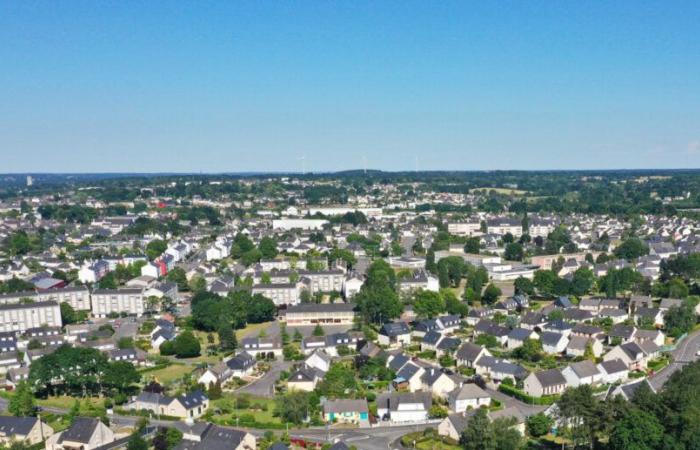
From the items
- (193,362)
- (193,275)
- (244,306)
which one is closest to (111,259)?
(193,275)

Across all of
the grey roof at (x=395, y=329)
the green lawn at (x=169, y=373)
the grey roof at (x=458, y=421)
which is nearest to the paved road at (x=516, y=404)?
the grey roof at (x=458, y=421)

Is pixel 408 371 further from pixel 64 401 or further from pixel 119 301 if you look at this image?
pixel 119 301

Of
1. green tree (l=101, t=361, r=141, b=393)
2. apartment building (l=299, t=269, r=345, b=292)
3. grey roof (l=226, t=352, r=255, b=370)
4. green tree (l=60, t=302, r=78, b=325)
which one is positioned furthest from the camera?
apartment building (l=299, t=269, r=345, b=292)

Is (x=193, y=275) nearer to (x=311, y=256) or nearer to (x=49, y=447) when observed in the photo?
(x=311, y=256)

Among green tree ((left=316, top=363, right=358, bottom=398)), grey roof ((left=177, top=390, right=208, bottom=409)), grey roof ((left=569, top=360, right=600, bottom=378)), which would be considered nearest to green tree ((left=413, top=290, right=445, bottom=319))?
green tree ((left=316, top=363, right=358, bottom=398))

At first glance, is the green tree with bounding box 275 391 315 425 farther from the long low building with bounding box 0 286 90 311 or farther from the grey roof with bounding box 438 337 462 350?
the long low building with bounding box 0 286 90 311

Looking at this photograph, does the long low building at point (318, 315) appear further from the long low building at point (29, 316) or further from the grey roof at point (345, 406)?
the grey roof at point (345, 406)

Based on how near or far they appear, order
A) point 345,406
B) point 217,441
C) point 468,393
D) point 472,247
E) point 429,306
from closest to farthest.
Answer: point 217,441 → point 345,406 → point 468,393 → point 429,306 → point 472,247

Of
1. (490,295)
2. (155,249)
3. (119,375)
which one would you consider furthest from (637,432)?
(155,249)
